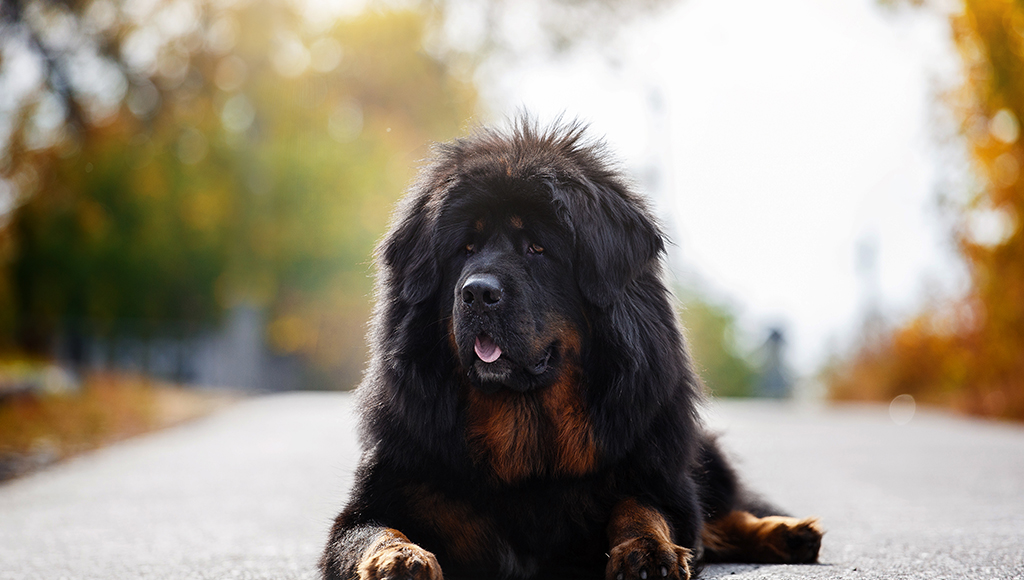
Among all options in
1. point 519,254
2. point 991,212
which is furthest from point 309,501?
point 991,212

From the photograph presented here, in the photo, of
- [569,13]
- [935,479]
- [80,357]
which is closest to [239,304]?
[80,357]

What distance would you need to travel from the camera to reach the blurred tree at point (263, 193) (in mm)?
24016

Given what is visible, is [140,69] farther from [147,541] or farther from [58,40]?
[147,541]

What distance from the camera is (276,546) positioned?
4539mm

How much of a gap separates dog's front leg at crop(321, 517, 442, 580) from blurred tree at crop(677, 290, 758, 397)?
28355 millimetres

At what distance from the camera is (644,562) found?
2.82 meters

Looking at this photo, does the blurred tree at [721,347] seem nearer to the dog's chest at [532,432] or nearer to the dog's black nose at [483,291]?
the dog's chest at [532,432]

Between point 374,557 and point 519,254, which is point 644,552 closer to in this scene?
point 374,557

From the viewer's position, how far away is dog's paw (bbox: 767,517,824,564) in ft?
12.1

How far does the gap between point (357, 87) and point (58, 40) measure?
2033 cm

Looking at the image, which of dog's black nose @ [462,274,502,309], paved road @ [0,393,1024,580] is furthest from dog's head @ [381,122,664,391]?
paved road @ [0,393,1024,580]

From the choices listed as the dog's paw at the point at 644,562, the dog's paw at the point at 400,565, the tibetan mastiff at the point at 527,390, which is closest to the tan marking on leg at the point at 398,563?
the dog's paw at the point at 400,565

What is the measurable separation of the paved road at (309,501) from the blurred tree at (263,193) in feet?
42.0

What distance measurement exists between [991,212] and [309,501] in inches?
484
